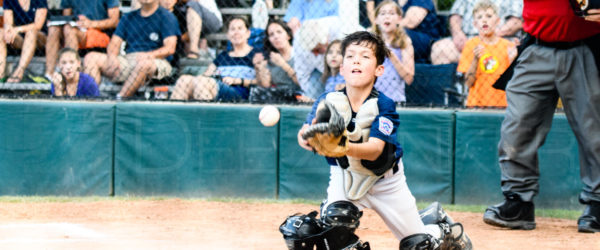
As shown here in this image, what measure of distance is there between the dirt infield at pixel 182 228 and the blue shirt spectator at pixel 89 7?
2.43 metres

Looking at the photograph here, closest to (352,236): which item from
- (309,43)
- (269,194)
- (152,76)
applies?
(269,194)

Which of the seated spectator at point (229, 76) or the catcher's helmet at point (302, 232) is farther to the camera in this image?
the seated spectator at point (229, 76)

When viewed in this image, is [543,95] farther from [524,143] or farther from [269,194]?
[269,194]

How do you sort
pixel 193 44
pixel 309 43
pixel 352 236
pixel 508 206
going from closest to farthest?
pixel 352 236 < pixel 508 206 < pixel 309 43 < pixel 193 44

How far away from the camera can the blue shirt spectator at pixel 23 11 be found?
8008 mm

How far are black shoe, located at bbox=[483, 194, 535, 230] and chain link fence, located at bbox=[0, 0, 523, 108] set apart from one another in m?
1.84

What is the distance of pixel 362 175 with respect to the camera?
3572mm

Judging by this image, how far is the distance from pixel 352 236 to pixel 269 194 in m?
3.58

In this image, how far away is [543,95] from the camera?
543 cm

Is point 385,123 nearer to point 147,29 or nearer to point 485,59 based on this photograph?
point 485,59

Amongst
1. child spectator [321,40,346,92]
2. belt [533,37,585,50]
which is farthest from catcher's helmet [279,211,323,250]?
child spectator [321,40,346,92]

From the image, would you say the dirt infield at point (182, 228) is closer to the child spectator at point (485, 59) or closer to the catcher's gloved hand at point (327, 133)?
the child spectator at point (485, 59)

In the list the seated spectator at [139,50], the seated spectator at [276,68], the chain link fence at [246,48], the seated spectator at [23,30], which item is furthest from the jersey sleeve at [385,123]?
the seated spectator at [23,30]

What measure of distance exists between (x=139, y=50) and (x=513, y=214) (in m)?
4.31
